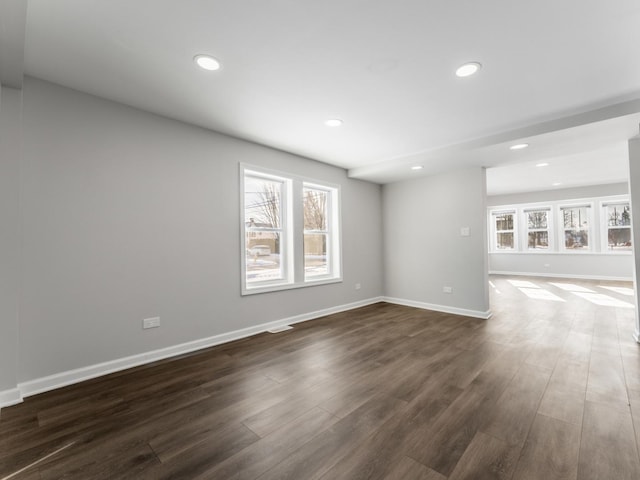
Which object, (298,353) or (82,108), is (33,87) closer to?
(82,108)

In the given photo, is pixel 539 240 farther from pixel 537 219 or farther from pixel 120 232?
pixel 120 232

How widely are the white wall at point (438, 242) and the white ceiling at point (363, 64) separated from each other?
3.94 feet

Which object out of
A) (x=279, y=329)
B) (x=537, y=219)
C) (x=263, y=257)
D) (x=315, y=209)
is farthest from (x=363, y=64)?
(x=537, y=219)

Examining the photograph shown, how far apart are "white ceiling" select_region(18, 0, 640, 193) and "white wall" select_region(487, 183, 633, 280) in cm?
592

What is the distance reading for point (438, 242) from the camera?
505 cm

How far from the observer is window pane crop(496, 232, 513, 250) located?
945cm

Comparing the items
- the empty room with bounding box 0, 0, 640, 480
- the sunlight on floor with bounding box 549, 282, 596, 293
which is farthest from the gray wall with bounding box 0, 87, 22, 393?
the sunlight on floor with bounding box 549, 282, 596, 293

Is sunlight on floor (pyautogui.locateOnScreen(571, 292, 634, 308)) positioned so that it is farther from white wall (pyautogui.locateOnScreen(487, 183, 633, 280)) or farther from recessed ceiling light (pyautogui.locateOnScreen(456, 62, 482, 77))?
recessed ceiling light (pyautogui.locateOnScreen(456, 62, 482, 77))

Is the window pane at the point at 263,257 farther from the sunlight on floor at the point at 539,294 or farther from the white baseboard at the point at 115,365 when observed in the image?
the sunlight on floor at the point at 539,294

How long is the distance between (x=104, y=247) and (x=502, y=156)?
4.96 metres

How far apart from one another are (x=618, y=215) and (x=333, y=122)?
9.16 meters

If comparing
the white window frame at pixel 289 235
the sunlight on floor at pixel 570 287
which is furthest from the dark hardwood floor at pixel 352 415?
the sunlight on floor at pixel 570 287

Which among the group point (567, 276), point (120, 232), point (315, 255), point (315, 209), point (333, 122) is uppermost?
point (333, 122)

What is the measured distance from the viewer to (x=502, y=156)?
13.2ft
